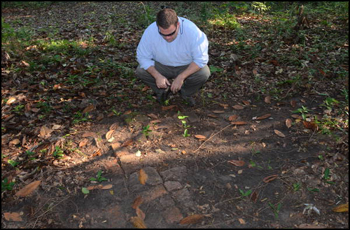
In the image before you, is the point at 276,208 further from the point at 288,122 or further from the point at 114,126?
the point at 114,126

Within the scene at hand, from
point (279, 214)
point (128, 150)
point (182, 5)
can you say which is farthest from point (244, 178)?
point (182, 5)

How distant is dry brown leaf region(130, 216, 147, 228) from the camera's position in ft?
7.43

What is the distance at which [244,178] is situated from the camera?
2.70m

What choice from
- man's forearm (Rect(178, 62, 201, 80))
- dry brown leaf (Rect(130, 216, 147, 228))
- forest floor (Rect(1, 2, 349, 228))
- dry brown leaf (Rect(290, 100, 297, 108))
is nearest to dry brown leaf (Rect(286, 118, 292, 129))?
forest floor (Rect(1, 2, 349, 228))

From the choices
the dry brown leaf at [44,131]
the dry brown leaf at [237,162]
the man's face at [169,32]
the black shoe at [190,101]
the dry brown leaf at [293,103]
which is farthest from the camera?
the black shoe at [190,101]

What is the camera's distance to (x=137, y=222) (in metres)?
2.29

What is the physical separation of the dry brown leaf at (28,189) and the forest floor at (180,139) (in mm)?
18

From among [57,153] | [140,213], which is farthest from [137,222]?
[57,153]

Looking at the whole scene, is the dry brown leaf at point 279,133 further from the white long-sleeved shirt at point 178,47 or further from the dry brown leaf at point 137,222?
the dry brown leaf at point 137,222

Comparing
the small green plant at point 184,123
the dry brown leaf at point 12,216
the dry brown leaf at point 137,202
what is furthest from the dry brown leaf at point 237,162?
the dry brown leaf at point 12,216

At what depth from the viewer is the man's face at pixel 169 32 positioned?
10.2ft

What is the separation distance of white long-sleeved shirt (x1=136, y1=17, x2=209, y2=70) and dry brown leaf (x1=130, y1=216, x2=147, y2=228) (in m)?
1.85

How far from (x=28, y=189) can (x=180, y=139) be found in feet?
5.22

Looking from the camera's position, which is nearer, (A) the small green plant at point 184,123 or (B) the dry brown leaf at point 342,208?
(B) the dry brown leaf at point 342,208
